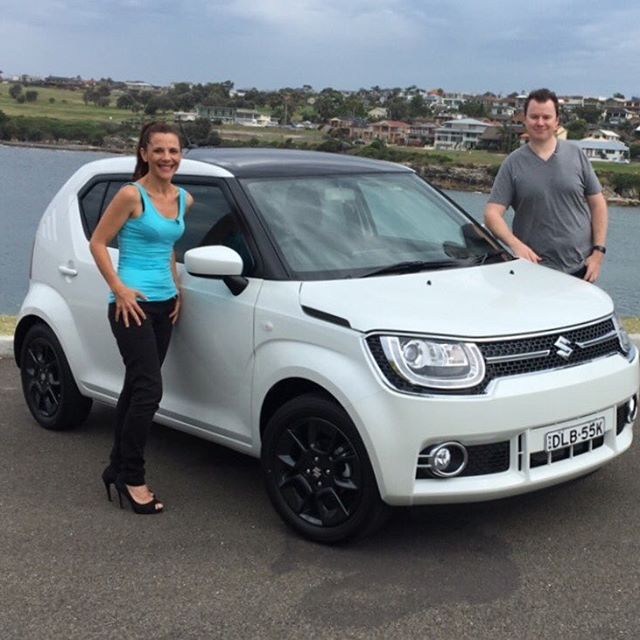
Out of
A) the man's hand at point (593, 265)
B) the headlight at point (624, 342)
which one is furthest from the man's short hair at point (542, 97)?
the headlight at point (624, 342)

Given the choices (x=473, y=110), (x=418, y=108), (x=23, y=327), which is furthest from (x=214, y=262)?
(x=473, y=110)

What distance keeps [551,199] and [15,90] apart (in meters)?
71.7

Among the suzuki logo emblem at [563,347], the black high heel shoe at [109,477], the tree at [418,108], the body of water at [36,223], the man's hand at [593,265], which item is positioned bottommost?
the body of water at [36,223]

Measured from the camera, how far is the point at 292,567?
155 inches

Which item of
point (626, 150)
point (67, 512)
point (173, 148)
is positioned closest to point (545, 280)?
point (173, 148)

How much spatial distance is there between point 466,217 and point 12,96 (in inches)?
2762

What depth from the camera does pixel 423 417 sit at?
3.73 m

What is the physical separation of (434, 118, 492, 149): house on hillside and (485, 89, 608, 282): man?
6885 cm

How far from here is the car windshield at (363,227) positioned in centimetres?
450

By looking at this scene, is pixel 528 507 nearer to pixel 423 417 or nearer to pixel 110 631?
pixel 423 417

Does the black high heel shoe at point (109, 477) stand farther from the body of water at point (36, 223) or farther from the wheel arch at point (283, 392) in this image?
the body of water at point (36, 223)

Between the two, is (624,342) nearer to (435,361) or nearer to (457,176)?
→ (435,361)

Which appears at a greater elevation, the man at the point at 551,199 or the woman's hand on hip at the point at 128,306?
the man at the point at 551,199

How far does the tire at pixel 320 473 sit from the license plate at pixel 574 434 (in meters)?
0.75
